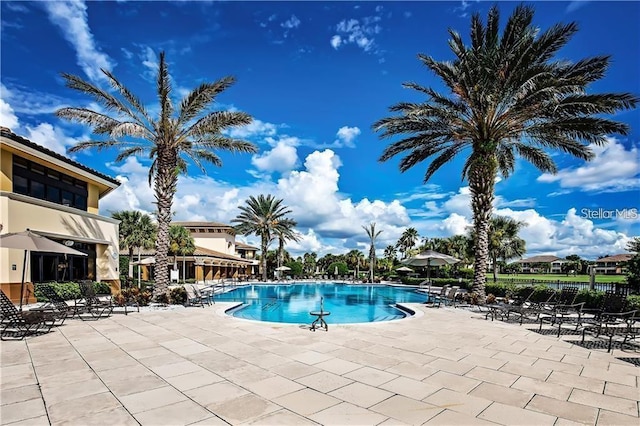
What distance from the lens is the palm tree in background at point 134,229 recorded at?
33688 mm

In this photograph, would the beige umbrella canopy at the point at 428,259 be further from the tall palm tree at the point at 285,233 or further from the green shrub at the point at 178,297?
the tall palm tree at the point at 285,233

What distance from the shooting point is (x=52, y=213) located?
16797mm

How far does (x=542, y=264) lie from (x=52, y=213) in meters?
110

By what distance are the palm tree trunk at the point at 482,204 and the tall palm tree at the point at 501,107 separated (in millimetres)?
44

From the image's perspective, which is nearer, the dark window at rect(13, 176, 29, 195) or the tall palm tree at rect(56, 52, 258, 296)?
the dark window at rect(13, 176, 29, 195)

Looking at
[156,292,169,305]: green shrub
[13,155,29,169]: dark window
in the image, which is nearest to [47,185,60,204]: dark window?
[13,155,29,169]: dark window

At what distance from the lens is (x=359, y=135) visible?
23.0 meters

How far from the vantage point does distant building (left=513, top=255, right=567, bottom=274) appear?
262 feet

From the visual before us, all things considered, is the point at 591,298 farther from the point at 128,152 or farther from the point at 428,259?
the point at 128,152

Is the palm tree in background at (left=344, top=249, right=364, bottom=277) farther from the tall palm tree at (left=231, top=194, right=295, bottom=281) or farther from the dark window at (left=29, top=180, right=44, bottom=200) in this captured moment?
the dark window at (left=29, top=180, right=44, bottom=200)

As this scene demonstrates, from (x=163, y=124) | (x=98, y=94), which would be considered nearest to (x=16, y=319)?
(x=98, y=94)

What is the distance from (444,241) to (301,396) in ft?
182

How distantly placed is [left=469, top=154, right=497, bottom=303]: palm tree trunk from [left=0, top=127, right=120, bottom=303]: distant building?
19.9 metres

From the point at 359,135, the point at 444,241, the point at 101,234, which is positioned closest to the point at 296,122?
the point at 359,135
